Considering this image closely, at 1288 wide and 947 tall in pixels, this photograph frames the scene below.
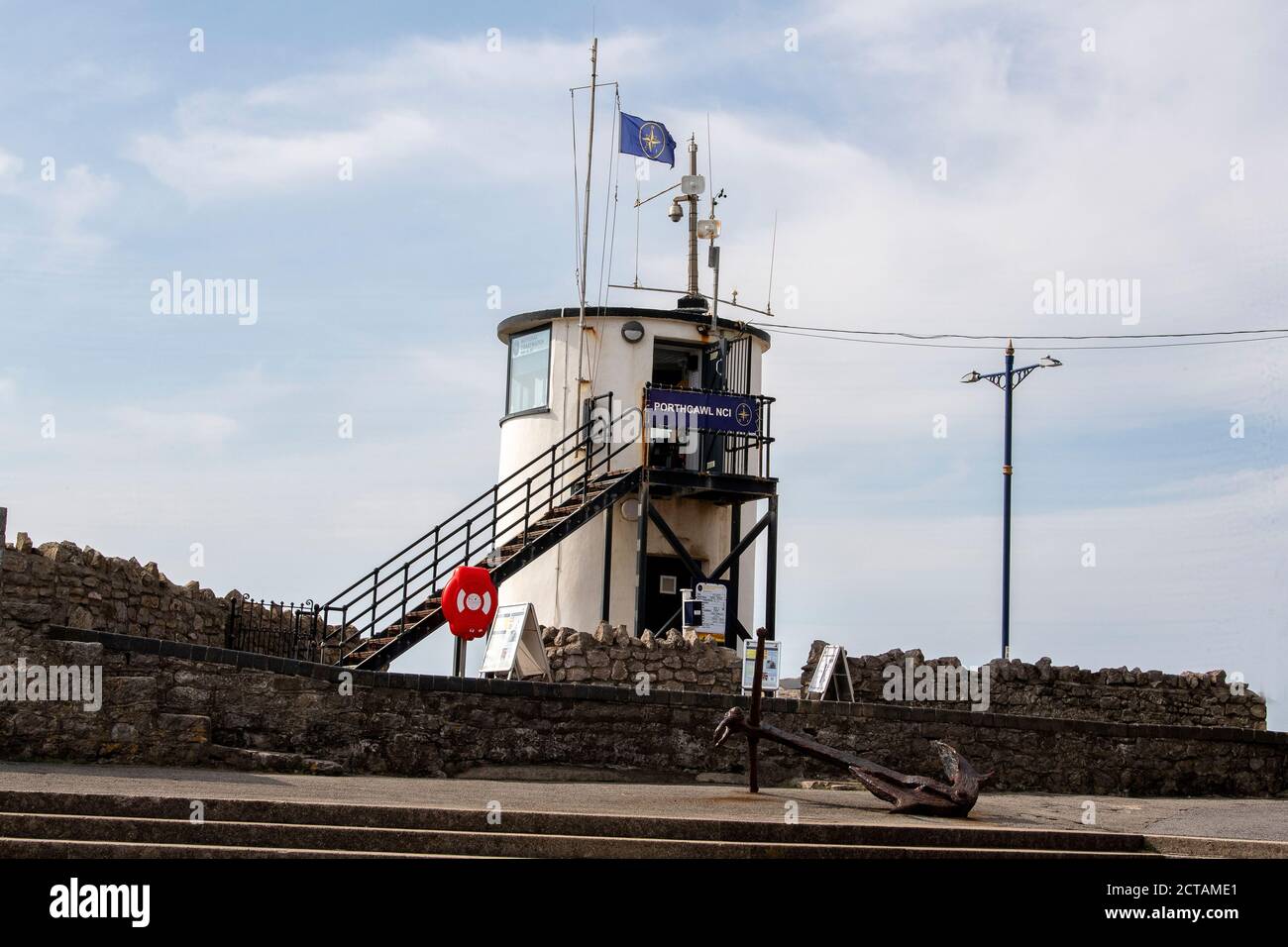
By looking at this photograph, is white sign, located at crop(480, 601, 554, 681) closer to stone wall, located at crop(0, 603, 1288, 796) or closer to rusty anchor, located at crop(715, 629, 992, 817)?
stone wall, located at crop(0, 603, 1288, 796)

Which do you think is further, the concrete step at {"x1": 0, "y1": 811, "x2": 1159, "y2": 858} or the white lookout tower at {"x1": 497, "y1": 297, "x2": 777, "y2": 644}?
the white lookout tower at {"x1": 497, "y1": 297, "x2": 777, "y2": 644}

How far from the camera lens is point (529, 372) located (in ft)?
79.2

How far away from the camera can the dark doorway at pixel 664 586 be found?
22.9m

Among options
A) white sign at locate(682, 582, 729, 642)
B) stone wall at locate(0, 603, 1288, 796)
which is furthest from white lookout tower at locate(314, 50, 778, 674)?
stone wall at locate(0, 603, 1288, 796)

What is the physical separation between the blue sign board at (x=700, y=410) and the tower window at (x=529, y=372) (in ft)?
7.27

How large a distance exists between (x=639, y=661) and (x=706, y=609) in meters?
4.57

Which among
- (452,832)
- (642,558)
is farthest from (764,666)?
(452,832)

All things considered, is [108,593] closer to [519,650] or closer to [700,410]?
[519,650]

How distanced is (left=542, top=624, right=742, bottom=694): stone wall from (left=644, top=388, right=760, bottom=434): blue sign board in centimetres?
469

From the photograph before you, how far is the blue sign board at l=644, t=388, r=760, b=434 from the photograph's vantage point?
22.1 m
